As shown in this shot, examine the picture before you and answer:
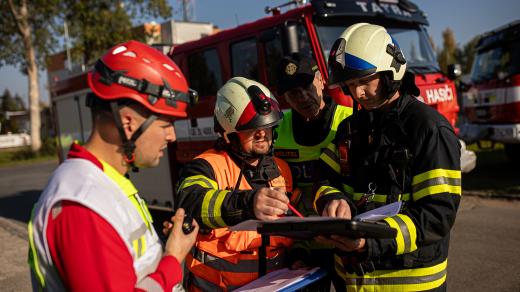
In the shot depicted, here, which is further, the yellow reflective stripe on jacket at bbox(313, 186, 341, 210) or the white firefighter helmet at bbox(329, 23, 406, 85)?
the yellow reflective stripe on jacket at bbox(313, 186, 341, 210)

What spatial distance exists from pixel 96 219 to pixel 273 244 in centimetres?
110

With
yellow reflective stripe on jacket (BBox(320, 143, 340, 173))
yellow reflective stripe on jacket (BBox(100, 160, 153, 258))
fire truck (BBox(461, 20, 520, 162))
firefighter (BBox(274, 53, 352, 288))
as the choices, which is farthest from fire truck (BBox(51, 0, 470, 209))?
yellow reflective stripe on jacket (BBox(100, 160, 153, 258))

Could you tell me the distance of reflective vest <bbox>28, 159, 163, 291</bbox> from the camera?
1.14 metres

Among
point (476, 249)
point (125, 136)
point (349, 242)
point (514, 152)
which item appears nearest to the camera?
point (125, 136)

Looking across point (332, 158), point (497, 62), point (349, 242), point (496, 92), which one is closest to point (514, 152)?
point (496, 92)

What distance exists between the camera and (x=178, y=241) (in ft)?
4.52

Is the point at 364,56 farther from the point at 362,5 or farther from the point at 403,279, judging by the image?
the point at 362,5

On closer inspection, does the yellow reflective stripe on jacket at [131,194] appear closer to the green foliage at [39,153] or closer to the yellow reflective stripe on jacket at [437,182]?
the yellow reflective stripe on jacket at [437,182]

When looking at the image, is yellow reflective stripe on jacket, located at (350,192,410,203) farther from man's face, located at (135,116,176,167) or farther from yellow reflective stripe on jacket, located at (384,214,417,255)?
man's face, located at (135,116,176,167)

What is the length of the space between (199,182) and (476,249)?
158 inches

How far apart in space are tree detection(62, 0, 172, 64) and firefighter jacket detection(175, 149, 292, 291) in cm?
1991

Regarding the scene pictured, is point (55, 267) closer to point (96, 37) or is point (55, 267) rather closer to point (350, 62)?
point (350, 62)

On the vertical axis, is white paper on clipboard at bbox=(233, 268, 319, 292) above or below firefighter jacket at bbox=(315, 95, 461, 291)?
below

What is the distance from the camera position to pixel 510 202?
6762mm
